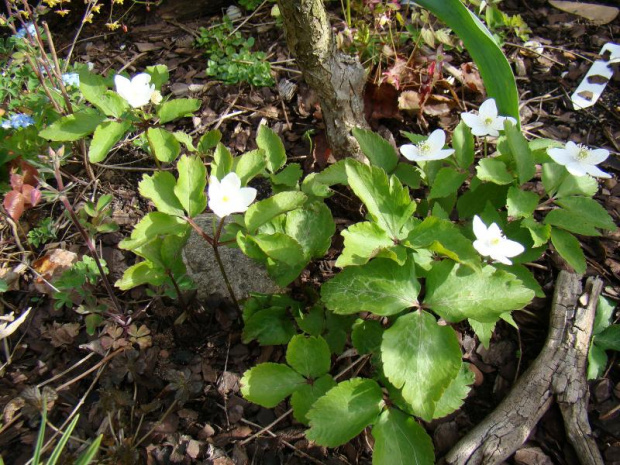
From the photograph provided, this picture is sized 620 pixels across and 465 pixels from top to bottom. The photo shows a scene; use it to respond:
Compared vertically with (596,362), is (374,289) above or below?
above

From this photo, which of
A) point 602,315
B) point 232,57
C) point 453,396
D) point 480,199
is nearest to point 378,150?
point 480,199

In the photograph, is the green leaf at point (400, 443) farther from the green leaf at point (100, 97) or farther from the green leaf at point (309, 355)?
the green leaf at point (100, 97)

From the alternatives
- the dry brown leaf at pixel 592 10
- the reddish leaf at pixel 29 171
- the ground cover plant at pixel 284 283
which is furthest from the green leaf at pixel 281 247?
the dry brown leaf at pixel 592 10

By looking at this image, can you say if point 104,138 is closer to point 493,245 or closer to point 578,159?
point 493,245

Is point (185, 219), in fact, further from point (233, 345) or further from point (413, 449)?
point (413, 449)

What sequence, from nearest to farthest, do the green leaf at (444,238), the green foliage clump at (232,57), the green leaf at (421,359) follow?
the green leaf at (421,359), the green leaf at (444,238), the green foliage clump at (232,57)

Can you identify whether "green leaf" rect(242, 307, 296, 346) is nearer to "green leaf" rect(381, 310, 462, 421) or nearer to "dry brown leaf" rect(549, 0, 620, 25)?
"green leaf" rect(381, 310, 462, 421)

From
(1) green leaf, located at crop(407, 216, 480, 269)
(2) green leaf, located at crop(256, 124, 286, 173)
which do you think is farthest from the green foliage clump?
(1) green leaf, located at crop(407, 216, 480, 269)
